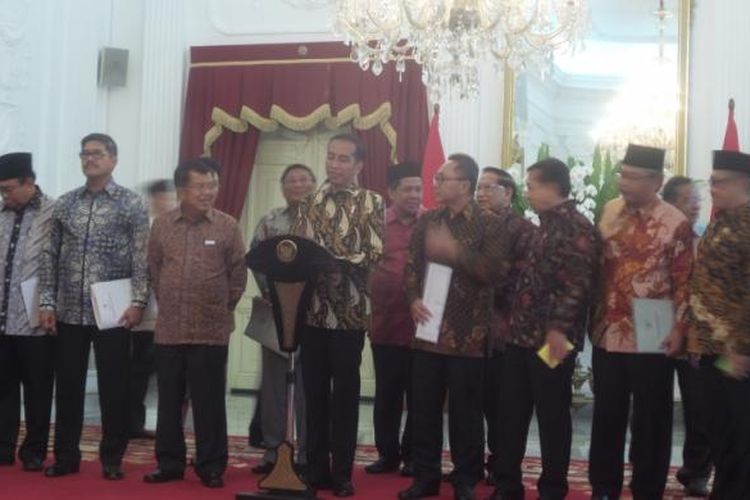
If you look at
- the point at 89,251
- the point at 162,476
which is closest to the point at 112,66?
the point at 89,251

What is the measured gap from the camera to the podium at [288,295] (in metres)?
3.96

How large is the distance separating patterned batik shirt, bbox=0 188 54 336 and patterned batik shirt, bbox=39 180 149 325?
0.57 ft

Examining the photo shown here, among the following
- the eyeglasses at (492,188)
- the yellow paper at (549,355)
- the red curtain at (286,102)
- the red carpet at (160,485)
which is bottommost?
the red carpet at (160,485)

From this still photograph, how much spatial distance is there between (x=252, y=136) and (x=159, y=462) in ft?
14.5

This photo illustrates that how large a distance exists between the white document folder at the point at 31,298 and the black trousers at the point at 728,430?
272 cm

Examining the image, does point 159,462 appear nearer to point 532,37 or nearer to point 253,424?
point 253,424

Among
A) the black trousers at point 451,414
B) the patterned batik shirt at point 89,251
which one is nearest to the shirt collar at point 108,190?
the patterned batik shirt at point 89,251

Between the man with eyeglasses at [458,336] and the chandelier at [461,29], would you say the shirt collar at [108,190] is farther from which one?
the chandelier at [461,29]

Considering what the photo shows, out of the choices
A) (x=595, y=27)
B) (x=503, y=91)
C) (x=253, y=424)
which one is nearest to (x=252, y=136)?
(x=503, y=91)

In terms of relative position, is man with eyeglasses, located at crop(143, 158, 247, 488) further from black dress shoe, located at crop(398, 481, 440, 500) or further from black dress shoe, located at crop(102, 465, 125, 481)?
black dress shoe, located at crop(398, 481, 440, 500)

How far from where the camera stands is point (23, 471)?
14.9 ft

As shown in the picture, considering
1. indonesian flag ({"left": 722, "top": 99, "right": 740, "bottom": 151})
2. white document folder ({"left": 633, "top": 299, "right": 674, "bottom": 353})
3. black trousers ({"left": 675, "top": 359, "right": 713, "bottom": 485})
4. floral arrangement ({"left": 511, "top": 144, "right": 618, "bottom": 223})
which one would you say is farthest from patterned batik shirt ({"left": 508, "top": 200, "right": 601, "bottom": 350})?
indonesian flag ({"left": 722, "top": 99, "right": 740, "bottom": 151})

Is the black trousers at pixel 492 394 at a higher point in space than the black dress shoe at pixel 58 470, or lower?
higher

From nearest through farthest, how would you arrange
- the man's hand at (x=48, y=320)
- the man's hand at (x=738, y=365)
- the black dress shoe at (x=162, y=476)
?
the man's hand at (x=738, y=365) < the black dress shoe at (x=162, y=476) < the man's hand at (x=48, y=320)
